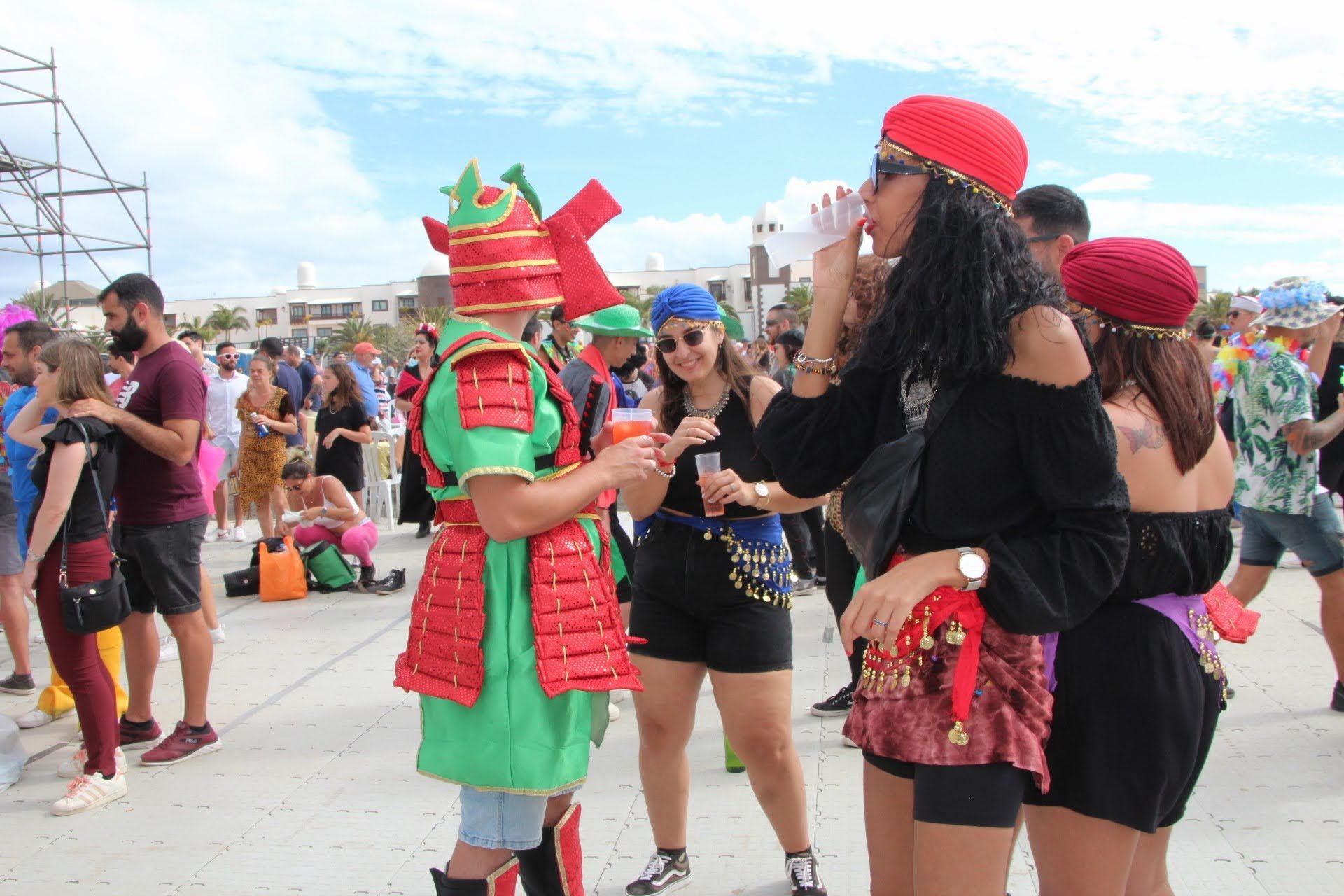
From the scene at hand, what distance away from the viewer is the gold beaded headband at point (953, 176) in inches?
66.6

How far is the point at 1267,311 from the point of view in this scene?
4.75 m

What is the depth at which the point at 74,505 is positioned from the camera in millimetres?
3928

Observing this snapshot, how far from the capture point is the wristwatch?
1.60 meters

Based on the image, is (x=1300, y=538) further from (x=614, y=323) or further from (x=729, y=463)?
(x=614, y=323)

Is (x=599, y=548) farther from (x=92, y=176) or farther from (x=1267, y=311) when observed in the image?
(x=92, y=176)

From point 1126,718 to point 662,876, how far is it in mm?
1787

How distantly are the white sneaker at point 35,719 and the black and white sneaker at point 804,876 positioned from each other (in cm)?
379

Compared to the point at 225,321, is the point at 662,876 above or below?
below

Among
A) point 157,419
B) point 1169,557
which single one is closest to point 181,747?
point 157,419

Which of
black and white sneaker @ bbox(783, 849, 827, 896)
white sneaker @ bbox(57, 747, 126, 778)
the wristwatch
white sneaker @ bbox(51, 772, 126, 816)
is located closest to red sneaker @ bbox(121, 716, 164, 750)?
white sneaker @ bbox(57, 747, 126, 778)

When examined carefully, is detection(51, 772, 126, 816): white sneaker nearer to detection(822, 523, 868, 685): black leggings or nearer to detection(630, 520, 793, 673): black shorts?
detection(630, 520, 793, 673): black shorts

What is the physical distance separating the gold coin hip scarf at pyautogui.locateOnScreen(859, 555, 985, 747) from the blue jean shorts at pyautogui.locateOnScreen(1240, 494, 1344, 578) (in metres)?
3.58

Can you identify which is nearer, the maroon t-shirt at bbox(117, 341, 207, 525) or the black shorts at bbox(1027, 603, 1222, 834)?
the black shorts at bbox(1027, 603, 1222, 834)

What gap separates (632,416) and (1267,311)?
12.6 ft
